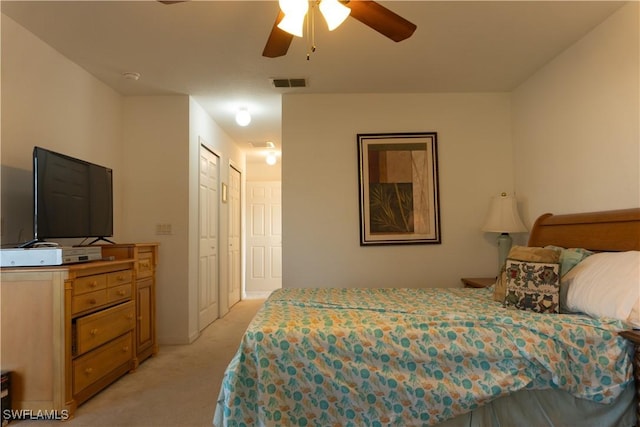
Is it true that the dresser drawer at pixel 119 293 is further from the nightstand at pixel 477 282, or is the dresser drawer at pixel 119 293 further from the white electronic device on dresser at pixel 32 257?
the nightstand at pixel 477 282

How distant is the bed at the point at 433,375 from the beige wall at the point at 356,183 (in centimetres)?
202

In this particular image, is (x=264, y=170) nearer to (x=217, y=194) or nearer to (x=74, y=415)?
(x=217, y=194)

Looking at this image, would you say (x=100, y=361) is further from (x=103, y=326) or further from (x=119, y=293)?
(x=119, y=293)

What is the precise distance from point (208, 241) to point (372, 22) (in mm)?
3442

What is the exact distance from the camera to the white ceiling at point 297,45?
243 cm

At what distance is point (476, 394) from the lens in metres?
1.67

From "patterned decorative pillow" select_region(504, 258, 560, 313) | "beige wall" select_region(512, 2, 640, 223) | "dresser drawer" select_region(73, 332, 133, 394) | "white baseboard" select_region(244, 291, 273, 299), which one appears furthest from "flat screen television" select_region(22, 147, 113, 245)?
"white baseboard" select_region(244, 291, 273, 299)

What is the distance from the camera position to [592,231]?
101 inches

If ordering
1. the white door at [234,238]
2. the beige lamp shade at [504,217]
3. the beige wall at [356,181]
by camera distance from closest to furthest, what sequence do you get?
the beige lamp shade at [504,217]
the beige wall at [356,181]
the white door at [234,238]

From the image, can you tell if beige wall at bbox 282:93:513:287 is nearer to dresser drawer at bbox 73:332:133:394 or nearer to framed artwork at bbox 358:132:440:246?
framed artwork at bbox 358:132:440:246

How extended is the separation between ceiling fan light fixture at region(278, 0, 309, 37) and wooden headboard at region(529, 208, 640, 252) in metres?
2.16

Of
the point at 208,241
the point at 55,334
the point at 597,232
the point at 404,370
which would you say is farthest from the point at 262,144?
the point at 404,370

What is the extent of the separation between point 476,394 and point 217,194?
163 inches

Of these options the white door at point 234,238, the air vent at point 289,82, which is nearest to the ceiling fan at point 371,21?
the air vent at point 289,82
